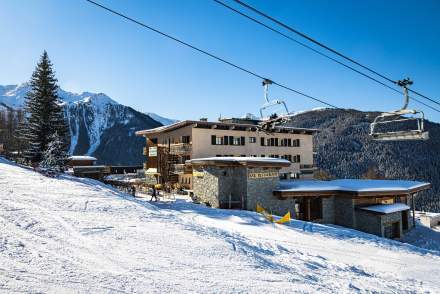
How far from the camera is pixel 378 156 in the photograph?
14338 cm

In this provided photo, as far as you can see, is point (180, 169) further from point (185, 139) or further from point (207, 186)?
point (207, 186)

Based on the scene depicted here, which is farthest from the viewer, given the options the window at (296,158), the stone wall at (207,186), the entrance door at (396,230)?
the window at (296,158)

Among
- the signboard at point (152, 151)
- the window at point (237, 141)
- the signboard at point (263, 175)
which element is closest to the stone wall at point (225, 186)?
the signboard at point (263, 175)

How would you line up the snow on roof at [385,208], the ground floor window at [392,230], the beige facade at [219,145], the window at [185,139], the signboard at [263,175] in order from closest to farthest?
the signboard at [263,175], the snow on roof at [385,208], the ground floor window at [392,230], the beige facade at [219,145], the window at [185,139]

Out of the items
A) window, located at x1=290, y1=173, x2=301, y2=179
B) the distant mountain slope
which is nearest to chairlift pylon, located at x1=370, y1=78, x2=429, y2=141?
window, located at x1=290, y1=173, x2=301, y2=179

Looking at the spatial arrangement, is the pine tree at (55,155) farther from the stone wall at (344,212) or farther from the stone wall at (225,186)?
the stone wall at (344,212)

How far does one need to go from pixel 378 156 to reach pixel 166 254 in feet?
500

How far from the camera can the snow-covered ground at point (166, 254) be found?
712 cm

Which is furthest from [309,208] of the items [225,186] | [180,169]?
[180,169]

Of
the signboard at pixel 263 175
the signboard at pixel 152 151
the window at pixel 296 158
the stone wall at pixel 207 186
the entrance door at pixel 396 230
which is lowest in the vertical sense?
the entrance door at pixel 396 230

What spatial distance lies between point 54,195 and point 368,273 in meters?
13.6

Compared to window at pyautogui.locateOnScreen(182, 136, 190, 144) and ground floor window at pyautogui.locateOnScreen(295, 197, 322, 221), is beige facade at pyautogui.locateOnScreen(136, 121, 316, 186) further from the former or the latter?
ground floor window at pyautogui.locateOnScreen(295, 197, 322, 221)

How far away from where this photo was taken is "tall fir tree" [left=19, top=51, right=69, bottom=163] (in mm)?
27406

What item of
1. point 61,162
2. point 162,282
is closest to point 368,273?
point 162,282
